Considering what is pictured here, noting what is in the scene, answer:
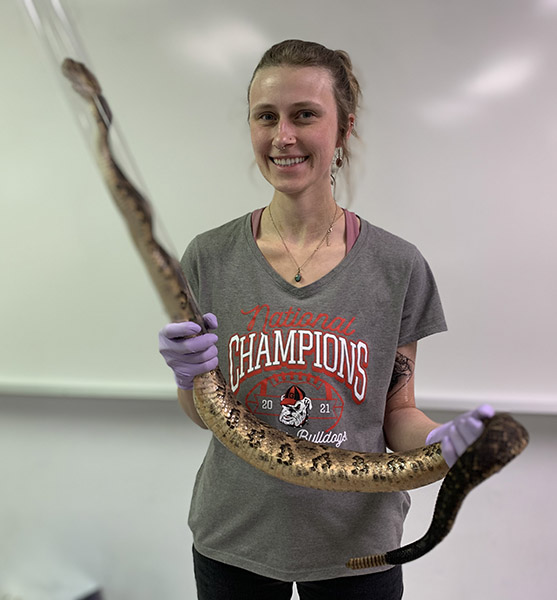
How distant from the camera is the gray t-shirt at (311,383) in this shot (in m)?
1.00

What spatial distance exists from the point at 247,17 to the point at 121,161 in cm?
122

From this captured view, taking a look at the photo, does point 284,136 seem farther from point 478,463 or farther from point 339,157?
point 478,463

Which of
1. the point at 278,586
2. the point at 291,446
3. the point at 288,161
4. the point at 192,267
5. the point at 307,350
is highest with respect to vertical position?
the point at 288,161

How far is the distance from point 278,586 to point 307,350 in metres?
0.48

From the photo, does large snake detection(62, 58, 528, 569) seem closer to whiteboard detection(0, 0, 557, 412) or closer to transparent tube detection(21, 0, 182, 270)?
transparent tube detection(21, 0, 182, 270)

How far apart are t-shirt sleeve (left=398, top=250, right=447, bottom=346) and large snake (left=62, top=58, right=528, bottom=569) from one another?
0.26 m

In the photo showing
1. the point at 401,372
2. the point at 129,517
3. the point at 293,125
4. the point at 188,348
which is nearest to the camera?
the point at 188,348

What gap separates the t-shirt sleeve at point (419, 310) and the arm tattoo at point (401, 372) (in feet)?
0.11

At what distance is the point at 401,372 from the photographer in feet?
3.61

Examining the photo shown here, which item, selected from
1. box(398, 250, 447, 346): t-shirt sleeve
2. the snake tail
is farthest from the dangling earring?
the snake tail

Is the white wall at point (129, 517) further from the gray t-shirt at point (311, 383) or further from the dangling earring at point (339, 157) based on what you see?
the dangling earring at point (339, 157)

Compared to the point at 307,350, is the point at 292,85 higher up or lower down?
higher up

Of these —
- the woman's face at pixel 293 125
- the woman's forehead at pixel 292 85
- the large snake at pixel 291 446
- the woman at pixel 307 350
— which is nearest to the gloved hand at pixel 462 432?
the large snake at pixel 291 446

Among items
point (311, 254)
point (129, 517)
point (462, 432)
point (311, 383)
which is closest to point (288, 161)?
point (311, 254)
